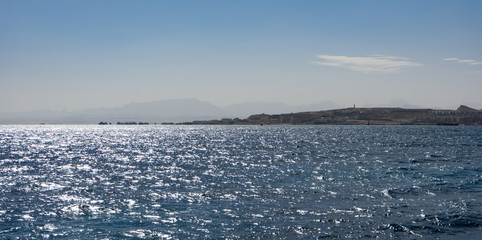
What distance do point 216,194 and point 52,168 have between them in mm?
32727

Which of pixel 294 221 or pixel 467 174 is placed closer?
pixel 294 221

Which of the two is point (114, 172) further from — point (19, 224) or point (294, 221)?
point (294, 221)

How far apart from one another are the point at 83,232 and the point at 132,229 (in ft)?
9.29

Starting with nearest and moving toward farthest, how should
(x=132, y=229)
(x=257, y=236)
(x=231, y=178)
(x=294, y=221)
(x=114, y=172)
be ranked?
(x=257, y=236), (x=132, y=229), (x=294, y=221), (x=231, y=178), (x=114, y=172)

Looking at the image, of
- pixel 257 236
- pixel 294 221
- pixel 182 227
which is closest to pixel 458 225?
pixel 294 221

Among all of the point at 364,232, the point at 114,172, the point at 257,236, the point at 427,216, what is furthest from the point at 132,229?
the point at 114,172

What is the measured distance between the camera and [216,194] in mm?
35594

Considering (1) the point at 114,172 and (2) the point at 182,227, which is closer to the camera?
(2) the point at 182,227

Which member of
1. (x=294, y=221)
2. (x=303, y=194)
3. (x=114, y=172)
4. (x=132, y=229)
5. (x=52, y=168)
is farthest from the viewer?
(x=52, y=168)

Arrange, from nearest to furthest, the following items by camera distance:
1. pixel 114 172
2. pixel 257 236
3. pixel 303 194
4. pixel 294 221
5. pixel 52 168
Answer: pixel 257 236 → pixel 294 221 → pixel 303 194 → pixel 114 172 → pixel 52 168

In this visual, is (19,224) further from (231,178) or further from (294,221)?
(231,178)

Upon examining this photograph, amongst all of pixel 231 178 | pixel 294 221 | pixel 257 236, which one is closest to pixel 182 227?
pixel 257 236

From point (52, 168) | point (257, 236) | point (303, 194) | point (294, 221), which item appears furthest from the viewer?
point (52, 168)

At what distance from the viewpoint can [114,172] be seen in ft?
171
